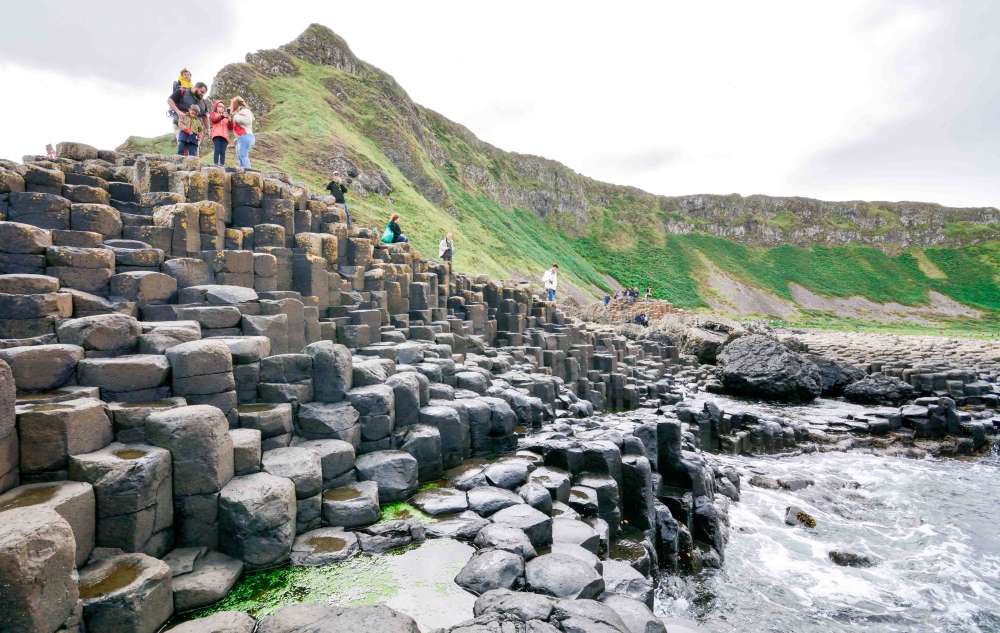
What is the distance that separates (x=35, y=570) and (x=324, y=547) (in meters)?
2.44

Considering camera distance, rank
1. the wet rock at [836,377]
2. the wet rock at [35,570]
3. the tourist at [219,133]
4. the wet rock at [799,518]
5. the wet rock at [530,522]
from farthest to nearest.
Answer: the wet rock at [836,377]
the tourist at [219,133]
the wet rock at [799,518]
the wet rock at [530,522]
the wet rock at [35,570]

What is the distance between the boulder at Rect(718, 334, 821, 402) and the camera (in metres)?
20.9

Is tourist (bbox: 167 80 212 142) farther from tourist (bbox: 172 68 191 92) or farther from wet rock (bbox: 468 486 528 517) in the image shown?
wet rock (bbox: 468 486 528 517)

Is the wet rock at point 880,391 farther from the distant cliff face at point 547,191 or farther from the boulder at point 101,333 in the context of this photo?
the distant cliff face at point 547,191

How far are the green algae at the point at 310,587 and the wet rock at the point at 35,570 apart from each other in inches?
41.3

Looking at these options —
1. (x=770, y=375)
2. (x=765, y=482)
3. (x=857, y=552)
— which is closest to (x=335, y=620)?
(x=857, y=552)

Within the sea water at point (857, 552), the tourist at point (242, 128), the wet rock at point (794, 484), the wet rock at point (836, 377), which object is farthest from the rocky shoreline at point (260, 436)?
the wet rock at point (836, 377)

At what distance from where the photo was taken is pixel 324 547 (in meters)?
5.07

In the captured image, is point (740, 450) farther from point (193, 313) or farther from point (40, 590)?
point (40, 590)

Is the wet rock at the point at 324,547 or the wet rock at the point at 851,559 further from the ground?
the wet rock at the point at 324,547

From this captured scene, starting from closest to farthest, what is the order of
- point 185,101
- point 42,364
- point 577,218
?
1. point 42,364
2. point 185,101
3. point 577,218

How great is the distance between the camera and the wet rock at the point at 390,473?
20.7ft

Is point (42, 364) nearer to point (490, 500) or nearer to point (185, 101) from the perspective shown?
point (490, 500)

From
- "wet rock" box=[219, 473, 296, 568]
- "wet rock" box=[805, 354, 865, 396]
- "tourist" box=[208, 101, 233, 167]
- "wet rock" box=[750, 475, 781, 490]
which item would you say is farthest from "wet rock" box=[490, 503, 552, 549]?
"wet rock" box=[805, 354, 865, 396]
